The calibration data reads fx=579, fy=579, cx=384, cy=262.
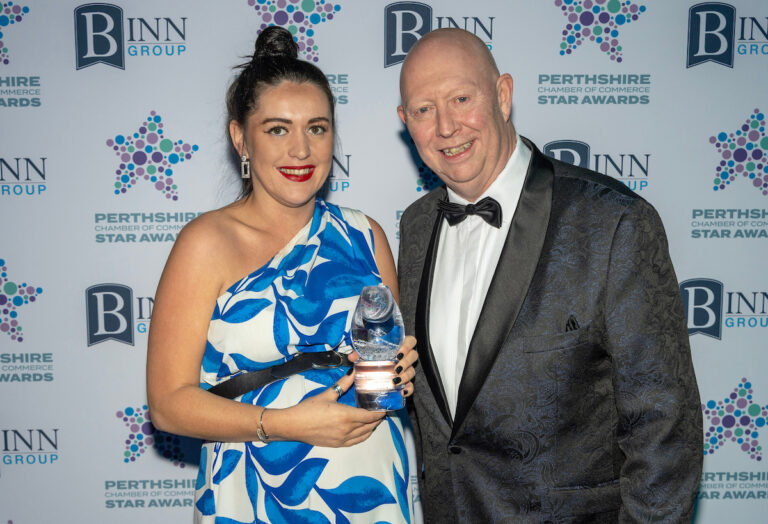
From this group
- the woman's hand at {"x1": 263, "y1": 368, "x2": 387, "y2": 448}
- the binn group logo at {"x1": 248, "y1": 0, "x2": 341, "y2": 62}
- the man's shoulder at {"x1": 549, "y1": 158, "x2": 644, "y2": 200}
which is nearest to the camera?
the man's shoulder at {"x1": 549, "y1": 158, "x2": 644, "y2": 200}

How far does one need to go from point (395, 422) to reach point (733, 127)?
99.4 inches

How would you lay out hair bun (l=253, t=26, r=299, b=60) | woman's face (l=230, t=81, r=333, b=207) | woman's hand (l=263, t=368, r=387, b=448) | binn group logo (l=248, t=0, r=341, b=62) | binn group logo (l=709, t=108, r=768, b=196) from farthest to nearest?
binn group logo (l=709, t=108, r=768, b=196) < binn group logo (l=248, t=0, r=341, b=62) < hair bun (l=253, t=26, r=299, b=60) < woman's face (l=230, t=81, r=333, b=207) < woman's hand (l=263, t=368, r=387, b=448)

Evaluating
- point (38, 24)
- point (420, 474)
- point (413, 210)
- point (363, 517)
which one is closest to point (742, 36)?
point (413, 210)

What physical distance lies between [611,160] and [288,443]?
2326 mm

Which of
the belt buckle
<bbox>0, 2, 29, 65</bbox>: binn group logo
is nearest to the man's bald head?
the belt buckle

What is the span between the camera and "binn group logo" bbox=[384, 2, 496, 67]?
3090 mm

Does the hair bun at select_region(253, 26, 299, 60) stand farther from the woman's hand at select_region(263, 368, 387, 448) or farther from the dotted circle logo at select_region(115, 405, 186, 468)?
the dotted circle logo at select_region(115, 405, 186, 468)

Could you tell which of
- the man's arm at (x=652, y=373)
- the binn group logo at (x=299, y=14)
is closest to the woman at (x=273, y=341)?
the man's arm at (x=652, y=373)

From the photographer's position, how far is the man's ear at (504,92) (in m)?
1.99

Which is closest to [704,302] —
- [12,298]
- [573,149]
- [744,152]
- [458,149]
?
[744,152]

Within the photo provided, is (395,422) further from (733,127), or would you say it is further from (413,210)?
(733,127)

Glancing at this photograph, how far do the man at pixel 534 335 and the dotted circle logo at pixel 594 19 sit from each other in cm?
142

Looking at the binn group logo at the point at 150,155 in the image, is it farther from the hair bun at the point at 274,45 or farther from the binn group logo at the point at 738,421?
the binn group logo at the point at 738,421

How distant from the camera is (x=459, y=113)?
6.29 feet
